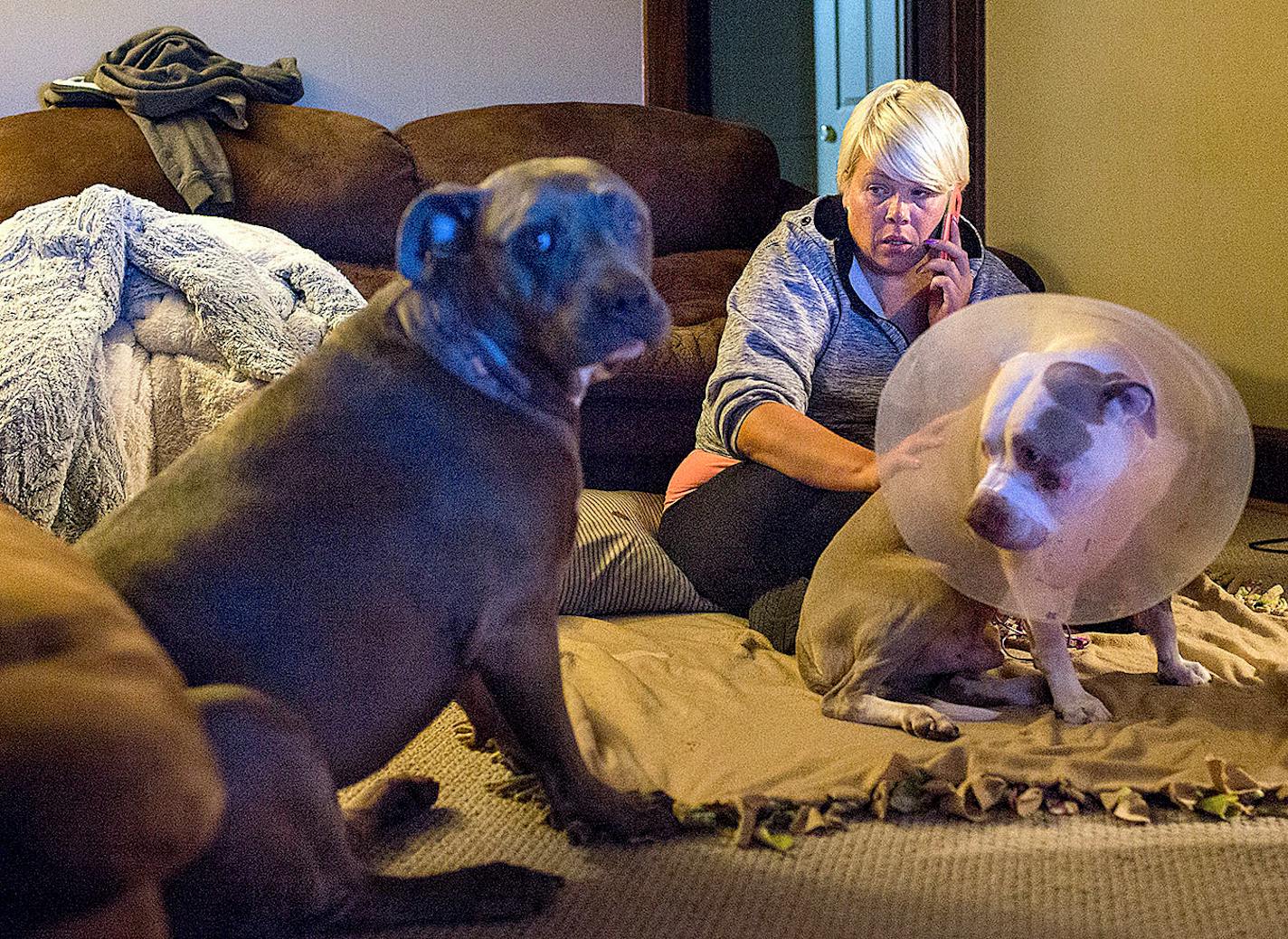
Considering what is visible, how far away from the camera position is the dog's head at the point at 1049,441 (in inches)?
63.6

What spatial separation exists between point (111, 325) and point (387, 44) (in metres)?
2.42

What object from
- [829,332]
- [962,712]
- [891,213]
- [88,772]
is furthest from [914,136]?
[88,772]

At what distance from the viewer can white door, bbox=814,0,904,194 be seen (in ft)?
17.6

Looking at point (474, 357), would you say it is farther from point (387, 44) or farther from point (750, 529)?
point (387, 44)

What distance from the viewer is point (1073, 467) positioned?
1.64 m

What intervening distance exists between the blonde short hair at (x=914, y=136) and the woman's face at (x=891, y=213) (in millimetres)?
23

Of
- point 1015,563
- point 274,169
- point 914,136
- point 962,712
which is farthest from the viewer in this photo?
point 274,169

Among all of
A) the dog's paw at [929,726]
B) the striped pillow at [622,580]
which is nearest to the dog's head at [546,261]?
the dog's paw at [929,726]

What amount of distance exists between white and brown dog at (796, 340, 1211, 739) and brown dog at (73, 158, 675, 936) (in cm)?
64

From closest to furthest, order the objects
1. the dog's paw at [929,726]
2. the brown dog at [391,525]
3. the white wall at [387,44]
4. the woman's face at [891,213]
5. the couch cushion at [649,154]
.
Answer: the brown dog at [391,525]
the dog's paw at [929,726]
the woman's face at [891,213]
the couch cushion at [649,154]
the white wall at [387,44]

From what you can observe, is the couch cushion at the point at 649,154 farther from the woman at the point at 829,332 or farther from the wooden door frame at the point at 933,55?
the woman at the point at 829,332

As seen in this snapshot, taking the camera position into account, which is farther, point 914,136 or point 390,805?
point 914,136

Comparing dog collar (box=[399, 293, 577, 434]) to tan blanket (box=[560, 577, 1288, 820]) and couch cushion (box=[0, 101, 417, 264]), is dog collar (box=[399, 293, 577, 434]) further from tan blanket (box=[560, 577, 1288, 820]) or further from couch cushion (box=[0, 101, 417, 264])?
couch cushion (box=[0, 101, 417, 264])

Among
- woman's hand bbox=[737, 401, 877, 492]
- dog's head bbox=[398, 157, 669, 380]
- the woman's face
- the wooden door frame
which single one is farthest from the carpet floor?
the wooden door frame
